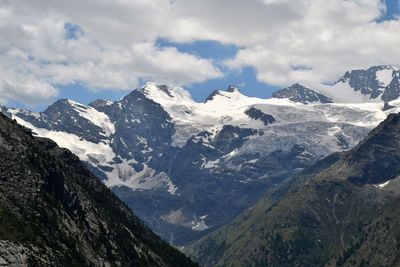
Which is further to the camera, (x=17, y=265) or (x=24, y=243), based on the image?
(x=24, y=243)

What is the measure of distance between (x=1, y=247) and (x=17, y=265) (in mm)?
6703

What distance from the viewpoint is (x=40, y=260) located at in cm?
19688

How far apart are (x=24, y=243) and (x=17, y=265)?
55.6ft

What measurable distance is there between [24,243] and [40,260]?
7.25 m

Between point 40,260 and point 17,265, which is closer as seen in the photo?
point 17,265

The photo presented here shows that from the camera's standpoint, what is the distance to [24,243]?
200 meters

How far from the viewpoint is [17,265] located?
183375 mm

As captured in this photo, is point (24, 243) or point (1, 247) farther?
point (24, 243)

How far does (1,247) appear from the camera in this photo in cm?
18562

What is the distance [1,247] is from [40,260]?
47.8ft

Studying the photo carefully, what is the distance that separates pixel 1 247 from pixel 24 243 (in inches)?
571
